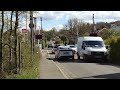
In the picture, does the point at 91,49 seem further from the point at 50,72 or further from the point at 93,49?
the point at 50,72

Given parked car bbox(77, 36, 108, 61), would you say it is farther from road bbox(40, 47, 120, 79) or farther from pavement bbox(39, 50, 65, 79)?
pavement bbox(39, 50, 65, 79)

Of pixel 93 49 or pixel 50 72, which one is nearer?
pixel 50 72

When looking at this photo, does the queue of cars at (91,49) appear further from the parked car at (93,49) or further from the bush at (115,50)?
the bush at (115,50)

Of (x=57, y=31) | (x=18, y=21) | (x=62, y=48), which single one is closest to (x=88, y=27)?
(x=57, y=31)

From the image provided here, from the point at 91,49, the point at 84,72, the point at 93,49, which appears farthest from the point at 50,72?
the point at 93,49

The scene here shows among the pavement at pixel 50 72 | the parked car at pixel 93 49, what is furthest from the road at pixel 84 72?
the parked car at pixel 93 49

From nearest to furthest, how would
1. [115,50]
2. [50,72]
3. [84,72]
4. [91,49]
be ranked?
[50,72], [84,72], [115,50], [91,49]

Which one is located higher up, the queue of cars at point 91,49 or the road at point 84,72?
the queue of cars at point 91,49

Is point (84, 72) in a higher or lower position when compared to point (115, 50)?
lower
